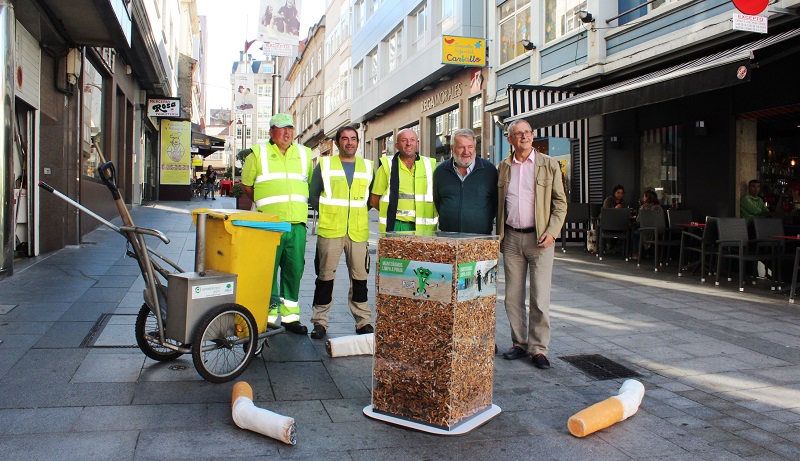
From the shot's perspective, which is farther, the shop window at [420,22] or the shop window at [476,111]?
the shop window at [420,22]

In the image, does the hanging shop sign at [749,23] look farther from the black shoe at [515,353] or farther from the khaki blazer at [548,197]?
the black shoe at [515,353]

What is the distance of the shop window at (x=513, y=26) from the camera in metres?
17.3

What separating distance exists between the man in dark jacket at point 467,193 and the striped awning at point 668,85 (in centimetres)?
437

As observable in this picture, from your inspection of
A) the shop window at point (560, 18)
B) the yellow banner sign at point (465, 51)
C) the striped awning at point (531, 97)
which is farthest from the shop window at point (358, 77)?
the striped awning at point (531, 97)

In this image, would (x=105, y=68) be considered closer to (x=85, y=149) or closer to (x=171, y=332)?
(x=85, y=149)

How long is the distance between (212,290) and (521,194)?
2.41m

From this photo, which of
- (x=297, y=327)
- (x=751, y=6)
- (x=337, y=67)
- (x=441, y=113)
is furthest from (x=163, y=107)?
(x=297, y=327)

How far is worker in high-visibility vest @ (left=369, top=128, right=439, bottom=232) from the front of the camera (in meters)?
5.68

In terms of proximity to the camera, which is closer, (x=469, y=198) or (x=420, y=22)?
(x=469, y=198)

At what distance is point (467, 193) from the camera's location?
5266 mm

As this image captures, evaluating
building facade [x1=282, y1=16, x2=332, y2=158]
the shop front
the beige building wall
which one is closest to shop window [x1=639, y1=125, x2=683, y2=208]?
the shop front

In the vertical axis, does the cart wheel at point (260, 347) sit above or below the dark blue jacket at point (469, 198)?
below

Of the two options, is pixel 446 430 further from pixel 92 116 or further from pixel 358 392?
pixel 92 116

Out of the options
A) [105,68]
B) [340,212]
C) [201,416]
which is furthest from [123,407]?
[105,68]
